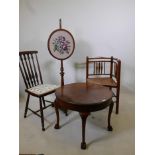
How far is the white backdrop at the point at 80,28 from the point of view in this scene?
3.01 metres

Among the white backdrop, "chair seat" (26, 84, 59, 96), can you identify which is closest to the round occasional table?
"chair seat" (26, 84, 59, 96)

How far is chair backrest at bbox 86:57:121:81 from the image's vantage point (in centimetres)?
295

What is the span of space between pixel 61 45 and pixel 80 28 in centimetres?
83

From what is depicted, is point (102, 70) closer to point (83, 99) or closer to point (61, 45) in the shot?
point (61, 45)

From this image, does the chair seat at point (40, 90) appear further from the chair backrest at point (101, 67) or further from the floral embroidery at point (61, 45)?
the chair backrest at point (101, 67)

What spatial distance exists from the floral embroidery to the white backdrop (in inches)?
28.4

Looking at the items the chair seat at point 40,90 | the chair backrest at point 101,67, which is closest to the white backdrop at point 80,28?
the chair backrest at point 101,67

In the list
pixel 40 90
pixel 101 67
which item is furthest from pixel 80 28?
pixel 40 90

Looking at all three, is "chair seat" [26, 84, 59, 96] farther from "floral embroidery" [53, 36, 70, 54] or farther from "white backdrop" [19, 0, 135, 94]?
"white backdrop" [19, 0, 135, 94]

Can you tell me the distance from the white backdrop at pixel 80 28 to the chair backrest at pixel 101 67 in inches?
5.9

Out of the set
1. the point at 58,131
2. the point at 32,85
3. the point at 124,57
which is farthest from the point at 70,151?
the point at 124,57

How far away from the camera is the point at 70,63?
3.22 metres

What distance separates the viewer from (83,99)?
1868mm
